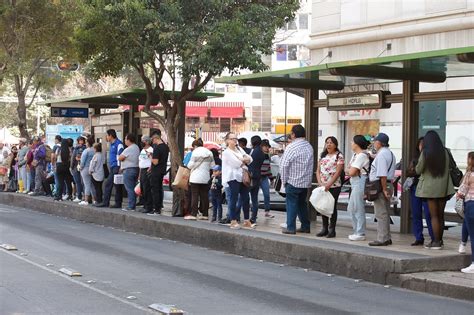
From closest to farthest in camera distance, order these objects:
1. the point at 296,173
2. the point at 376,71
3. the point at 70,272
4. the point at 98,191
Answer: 1. the point at 70,272
2. the point at 376,71
3. the point at 296,173
4. the point at 98,191

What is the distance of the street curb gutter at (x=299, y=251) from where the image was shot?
11.7 metres

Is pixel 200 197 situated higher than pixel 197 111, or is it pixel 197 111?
pixel 197 111

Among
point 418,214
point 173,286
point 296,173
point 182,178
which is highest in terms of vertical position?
point 296,173

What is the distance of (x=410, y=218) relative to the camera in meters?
15.0

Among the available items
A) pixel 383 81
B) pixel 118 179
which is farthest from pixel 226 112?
pixel 383 81

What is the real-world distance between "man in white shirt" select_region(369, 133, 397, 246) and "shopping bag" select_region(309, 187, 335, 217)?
41.5 inches

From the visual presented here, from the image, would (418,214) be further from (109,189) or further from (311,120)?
(109,189)

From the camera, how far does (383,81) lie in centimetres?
1596

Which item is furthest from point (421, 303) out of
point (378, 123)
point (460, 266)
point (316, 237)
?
point (378, 123)

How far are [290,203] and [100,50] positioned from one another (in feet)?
29.9

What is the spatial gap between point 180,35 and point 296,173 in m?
6.30

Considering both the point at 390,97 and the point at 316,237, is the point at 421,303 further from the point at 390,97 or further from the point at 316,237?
the point at 390,97

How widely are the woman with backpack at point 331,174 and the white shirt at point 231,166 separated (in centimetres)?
209

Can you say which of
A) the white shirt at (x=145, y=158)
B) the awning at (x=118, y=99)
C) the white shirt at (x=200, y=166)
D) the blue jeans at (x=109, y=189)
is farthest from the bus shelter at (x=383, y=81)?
the blue jeans at (x=109, y=189)
